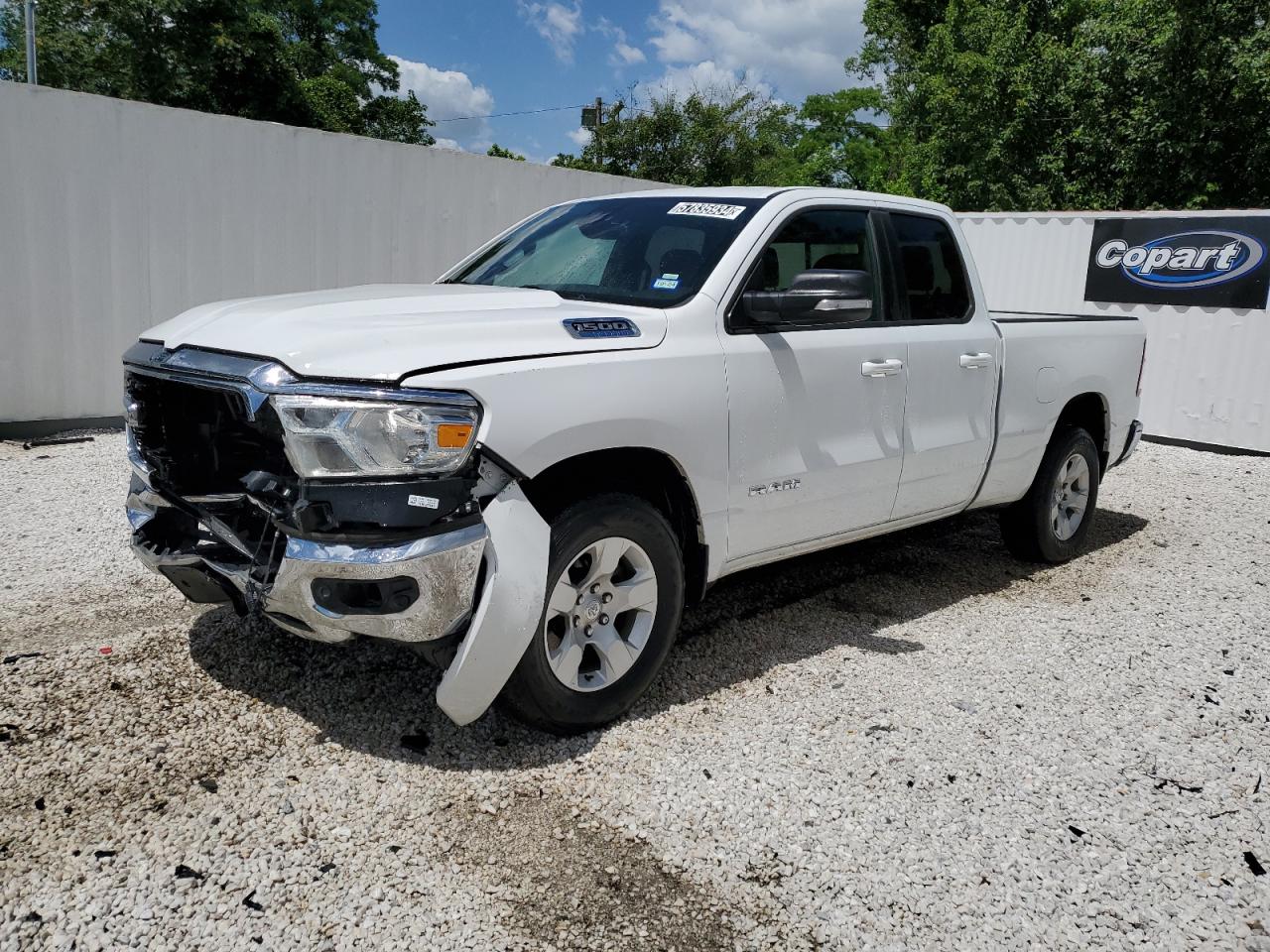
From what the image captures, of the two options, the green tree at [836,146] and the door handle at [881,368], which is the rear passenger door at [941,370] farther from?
the green tree at [836,146]

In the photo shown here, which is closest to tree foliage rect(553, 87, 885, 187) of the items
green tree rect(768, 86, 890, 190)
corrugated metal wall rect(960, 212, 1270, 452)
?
green tree rect(768, 86, 890, 190)

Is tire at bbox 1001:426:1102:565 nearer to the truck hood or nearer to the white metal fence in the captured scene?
the truck hood

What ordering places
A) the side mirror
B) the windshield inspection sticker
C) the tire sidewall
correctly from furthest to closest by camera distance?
the tire sidewall < the windshield inspection sticker < the side mirror

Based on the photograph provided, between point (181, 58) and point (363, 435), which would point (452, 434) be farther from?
point (181, 58)

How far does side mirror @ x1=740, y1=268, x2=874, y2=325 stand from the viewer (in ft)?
12.3

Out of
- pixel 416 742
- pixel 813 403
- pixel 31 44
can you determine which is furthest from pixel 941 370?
pixel 31 44

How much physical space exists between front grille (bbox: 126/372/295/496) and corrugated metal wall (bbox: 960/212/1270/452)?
8.94m

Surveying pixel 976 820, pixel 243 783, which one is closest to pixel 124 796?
pixel 243 783

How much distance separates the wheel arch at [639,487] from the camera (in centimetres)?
330

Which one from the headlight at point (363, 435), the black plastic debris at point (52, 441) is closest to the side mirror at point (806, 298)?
the headlight at point (363, 435)

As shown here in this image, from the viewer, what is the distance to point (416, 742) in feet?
11.2

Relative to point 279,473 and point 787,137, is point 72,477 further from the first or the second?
point 787,137

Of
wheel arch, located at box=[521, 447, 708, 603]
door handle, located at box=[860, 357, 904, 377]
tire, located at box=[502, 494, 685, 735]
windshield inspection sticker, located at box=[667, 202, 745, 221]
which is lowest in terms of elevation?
tire, located at box=[502, 494, 685, 735]

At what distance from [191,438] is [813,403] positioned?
91.6 inches
